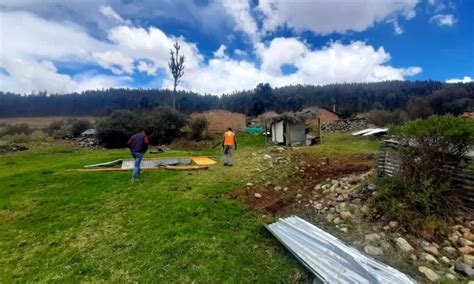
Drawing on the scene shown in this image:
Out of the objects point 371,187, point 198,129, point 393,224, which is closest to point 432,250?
point 393,224

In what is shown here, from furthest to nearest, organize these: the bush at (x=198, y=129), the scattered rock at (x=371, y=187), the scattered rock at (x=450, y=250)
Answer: the bush at (x=198, y=129) → the scattered rock at (x=371, y=187) → the scattered rock at (x=450, y=250)

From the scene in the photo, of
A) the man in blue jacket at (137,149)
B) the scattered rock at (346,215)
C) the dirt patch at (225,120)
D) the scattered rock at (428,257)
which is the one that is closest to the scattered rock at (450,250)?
the scattered rock at (428,257)

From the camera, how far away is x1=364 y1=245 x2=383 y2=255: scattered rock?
363cm

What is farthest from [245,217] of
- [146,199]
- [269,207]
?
[146,199]

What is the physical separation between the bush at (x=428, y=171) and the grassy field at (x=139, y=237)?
7.08ft

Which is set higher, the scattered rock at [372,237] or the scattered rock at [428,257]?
the scattered rock at [372,237]

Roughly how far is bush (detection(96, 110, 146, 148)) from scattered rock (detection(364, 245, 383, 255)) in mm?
21521

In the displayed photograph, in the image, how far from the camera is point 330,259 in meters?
3.31

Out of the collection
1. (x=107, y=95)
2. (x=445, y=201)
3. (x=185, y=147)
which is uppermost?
(x=107, y=95)

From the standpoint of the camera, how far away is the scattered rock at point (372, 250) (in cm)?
363

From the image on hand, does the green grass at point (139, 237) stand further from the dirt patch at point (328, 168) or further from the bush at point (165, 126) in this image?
the bush at point (165, 126)

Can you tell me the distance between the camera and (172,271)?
350 cm

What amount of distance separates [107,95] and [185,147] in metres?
70.2

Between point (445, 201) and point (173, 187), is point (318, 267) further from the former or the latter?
point (173, 187)
